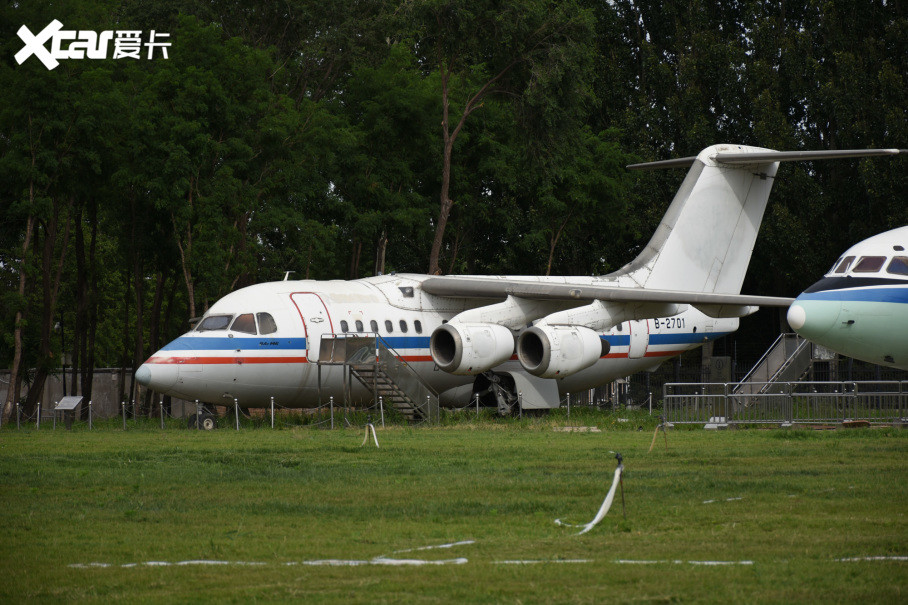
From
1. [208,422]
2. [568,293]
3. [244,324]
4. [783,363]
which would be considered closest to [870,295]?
[568,293]

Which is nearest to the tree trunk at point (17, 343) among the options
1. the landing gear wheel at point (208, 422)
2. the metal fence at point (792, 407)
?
the landing gear wheel at point (208, 422)

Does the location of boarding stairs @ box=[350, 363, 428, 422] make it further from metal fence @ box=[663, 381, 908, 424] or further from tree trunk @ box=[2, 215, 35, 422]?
tree trunk @ box=[2, 215, 35, 422]

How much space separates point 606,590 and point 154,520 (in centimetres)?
528

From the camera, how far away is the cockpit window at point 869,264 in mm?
17734

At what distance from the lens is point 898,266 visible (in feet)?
57.6

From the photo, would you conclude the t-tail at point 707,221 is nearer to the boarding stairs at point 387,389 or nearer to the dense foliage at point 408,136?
the boarding stairs at point 387,389

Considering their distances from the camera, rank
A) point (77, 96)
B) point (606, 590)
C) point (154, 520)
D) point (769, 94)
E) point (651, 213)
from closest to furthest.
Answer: point (606, 590), point (154, 520), point (77, 96), point (769, 94), point (651, 213)

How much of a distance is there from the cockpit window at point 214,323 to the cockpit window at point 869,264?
1327 centimetres

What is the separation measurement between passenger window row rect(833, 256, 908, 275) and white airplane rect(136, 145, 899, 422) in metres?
6.25

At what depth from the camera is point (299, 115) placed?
36.4m

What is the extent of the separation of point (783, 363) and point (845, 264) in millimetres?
15818

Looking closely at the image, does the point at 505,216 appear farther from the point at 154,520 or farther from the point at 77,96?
the point at 154,520

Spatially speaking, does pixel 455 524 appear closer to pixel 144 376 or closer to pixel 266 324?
pixel 144 376

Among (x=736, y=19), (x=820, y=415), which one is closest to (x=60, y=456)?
(x=820, y=415)
